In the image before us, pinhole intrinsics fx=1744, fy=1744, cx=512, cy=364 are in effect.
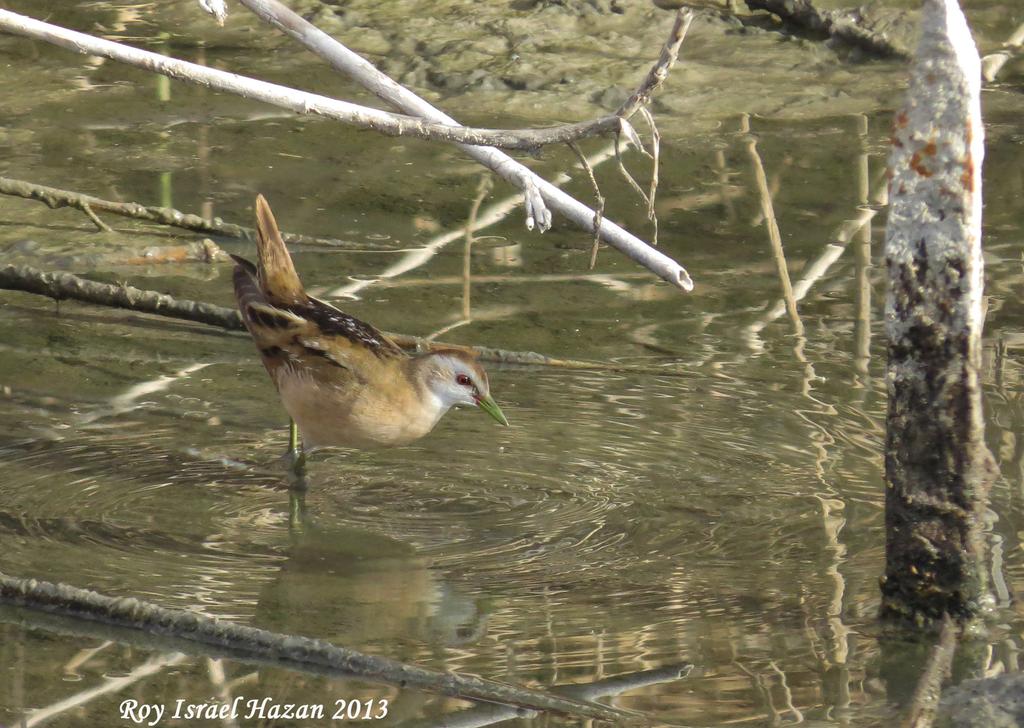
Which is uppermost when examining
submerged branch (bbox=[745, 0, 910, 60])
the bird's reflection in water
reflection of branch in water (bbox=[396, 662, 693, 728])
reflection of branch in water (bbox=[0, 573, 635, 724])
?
submerged branch (bbox=[745, 0, 910, 60])

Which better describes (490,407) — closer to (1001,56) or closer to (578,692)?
(578,692)

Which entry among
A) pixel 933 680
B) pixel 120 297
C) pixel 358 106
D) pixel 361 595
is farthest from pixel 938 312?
pixel 120 297

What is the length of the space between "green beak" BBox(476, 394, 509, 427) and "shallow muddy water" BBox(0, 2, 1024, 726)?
0.38 ft

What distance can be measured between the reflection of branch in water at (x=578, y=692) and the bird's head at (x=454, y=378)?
1.85m

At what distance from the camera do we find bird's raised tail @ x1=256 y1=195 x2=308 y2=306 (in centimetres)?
632

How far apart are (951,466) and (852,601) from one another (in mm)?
712

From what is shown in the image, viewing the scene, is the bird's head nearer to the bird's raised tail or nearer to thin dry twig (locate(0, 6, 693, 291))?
the bird's raised tail

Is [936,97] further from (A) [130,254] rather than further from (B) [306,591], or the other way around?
(A) [130,254]

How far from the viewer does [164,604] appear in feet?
15.8

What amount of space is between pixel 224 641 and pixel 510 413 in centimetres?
220

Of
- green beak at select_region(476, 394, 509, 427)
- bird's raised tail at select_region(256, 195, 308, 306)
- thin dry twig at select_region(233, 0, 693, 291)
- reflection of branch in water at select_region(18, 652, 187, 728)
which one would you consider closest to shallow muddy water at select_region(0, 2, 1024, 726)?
reflection of branch in water at select_region(18, 652, 187, 728)

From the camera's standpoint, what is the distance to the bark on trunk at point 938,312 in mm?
4059

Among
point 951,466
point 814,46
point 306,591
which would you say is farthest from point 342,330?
point 814,46

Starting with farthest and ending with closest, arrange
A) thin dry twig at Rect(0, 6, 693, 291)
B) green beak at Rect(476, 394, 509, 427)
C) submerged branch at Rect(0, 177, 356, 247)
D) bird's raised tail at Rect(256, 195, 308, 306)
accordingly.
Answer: submerged branch at Rect(0, 177, 356, 247)
bird's raised tail at Rect(256, 195, 308, 306)
green beak at Rect(476, 394, 509, 427)
thin dry twig at Rect(0, 6, 693, 291)
